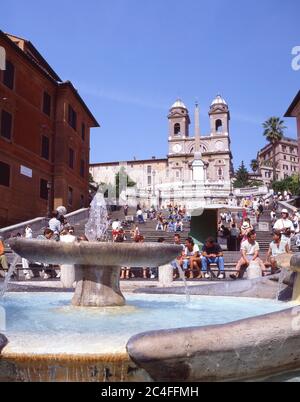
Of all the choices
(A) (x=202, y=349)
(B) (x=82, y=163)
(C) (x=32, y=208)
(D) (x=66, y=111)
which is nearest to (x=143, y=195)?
(B) (x=82, y=163)

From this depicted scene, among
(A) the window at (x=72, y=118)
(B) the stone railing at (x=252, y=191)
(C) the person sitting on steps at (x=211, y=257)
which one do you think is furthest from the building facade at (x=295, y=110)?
(C) the person sitting on steps at (x=211, y=257)

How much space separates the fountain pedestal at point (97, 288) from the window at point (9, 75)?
2312 centimetres

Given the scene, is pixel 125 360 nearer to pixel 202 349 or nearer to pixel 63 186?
pixel 202 349

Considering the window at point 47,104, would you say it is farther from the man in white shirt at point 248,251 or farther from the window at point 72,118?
the man in white shirt at point 248,251

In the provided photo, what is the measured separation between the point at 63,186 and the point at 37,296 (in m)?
26.3

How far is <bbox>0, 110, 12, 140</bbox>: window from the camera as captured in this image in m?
25.8

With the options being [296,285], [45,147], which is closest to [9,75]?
[45,147]

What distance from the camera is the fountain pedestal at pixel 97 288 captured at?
18.8 feet

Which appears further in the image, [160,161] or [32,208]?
[160,161]

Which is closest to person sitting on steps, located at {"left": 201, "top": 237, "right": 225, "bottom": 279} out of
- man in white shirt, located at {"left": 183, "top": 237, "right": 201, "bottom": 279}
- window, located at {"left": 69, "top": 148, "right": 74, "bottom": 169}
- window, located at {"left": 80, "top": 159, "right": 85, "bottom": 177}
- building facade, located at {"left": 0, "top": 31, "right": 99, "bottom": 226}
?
man in white shirt, located at {"left": 183, "top": 237, "right": 201, "bottom": 279}

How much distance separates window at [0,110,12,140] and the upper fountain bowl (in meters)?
21.8

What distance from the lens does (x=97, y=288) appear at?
19.1 feet

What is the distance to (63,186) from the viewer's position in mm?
32750

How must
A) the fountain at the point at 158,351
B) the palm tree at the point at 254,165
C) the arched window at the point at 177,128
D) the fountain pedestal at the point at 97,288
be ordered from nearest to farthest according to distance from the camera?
the fountain at the point at 158,351, the fountain pedestal at the point at 97,288, the arched window at the point at 177,128, the palm tree at the point at 254,165
